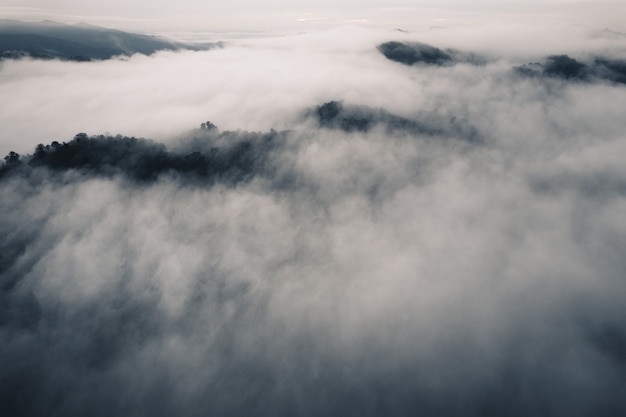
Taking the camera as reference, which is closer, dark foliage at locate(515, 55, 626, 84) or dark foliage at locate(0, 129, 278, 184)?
dark foliage at locate(0, 129, 278, 184)

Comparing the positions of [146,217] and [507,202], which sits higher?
[146,217]

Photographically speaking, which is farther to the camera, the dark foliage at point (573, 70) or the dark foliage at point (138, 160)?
the dark foliage at point (573, 70)

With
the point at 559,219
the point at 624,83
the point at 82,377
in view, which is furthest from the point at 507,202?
the point at 624,83

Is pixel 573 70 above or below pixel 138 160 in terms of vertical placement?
below

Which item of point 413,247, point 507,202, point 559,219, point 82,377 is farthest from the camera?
point 507,202

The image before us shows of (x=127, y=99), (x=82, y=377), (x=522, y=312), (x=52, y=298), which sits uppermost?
(x=127, y=99)

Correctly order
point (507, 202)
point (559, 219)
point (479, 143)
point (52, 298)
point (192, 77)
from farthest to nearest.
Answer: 1. point (192, 77)
2. point (479, 143)
3. point (507, 202)
4. point (559, 219)
5. point (52, 298)

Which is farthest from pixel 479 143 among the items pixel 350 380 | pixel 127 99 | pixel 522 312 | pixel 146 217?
pixel 127 99

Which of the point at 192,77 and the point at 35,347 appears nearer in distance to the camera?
the point at 35,347

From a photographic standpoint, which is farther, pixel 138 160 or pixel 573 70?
pixel 573 70

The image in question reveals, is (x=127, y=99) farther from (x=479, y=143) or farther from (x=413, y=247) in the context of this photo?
(x=479, y=143)
